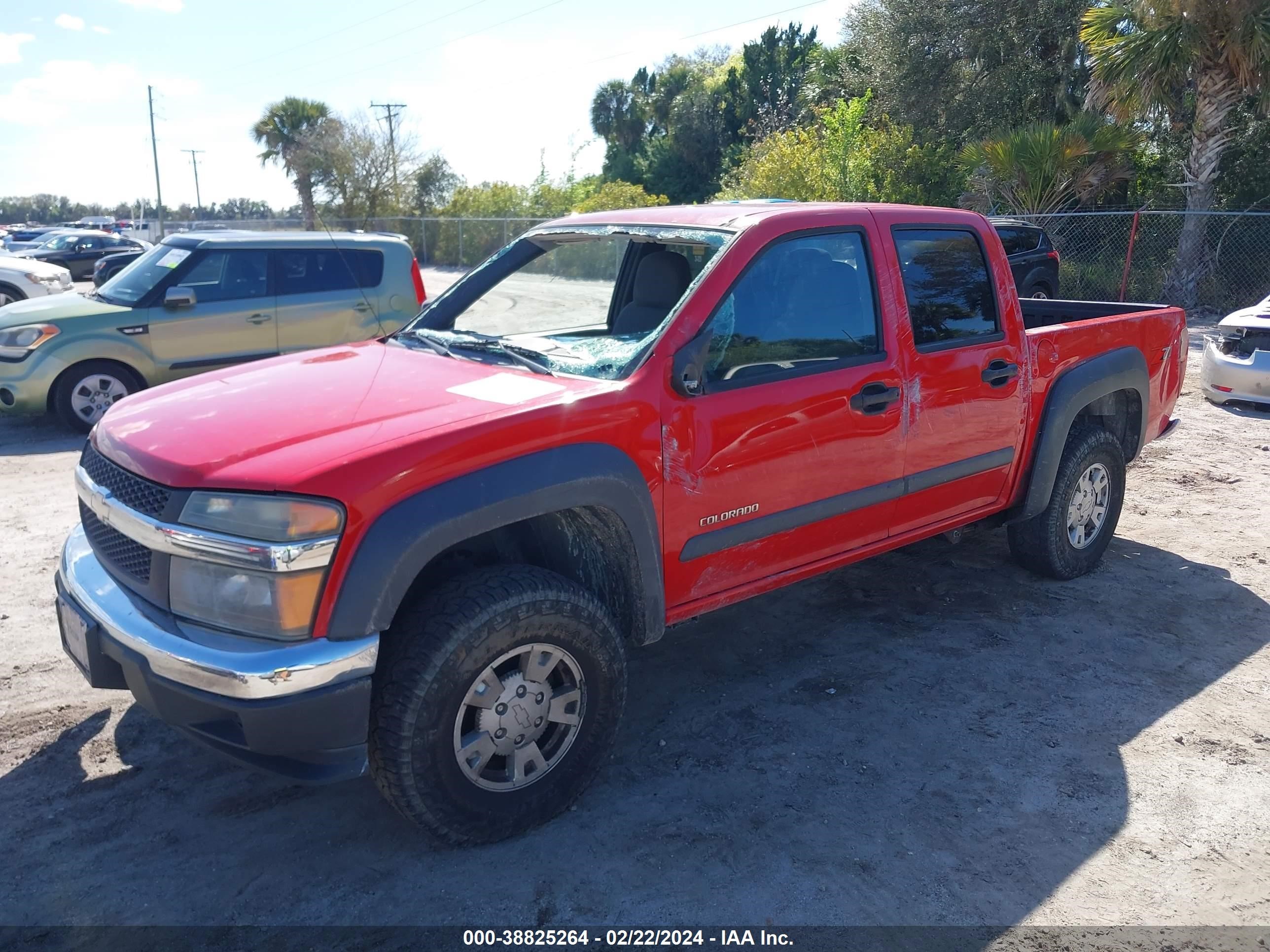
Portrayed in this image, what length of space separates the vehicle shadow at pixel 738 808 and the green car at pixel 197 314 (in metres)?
5.45

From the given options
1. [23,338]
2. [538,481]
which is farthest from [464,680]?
[23,338]

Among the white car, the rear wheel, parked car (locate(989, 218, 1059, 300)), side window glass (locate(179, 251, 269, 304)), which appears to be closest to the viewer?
the rear wheel

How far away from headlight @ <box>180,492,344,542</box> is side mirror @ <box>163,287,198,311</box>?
21.3 feet

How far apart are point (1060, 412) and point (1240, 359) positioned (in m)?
5.53

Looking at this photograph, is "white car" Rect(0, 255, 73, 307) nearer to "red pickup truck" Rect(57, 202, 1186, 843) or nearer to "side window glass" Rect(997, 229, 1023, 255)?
"red pickup truck" Rect(57, 202, 1186, 843)

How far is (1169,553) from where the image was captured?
5.66 metres

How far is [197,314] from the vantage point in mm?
8500

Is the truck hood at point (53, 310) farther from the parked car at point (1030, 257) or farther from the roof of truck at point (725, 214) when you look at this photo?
the parked car at point (1030, 257)

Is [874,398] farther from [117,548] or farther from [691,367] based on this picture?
[117,548]

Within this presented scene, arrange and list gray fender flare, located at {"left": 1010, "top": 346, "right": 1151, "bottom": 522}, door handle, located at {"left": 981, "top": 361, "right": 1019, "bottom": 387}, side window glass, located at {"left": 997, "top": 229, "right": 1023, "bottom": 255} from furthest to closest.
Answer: side window glass, located at {"left": 997, "top": 229, "right": 1023, "bottom": 255} → gray fender flare, located at {"left": 1010, "top": 346, "right": 1151, "bottom": 522} → door handle, located at {"left": 981, "top": 361, "right": 1019, "bottom": 387}

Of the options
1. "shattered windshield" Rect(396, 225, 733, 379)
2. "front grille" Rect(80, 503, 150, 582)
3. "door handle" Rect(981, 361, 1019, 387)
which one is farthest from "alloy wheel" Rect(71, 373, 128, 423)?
"door handle" Rect(981, 361, 1019, 387)

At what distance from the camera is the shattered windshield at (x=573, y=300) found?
3598 millimetres

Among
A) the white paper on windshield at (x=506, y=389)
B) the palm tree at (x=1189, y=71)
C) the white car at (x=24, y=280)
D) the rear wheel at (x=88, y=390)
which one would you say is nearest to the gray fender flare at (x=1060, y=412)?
the white paper on windshield at (x=506, y=389)

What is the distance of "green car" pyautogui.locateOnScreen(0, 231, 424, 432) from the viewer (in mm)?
8133
